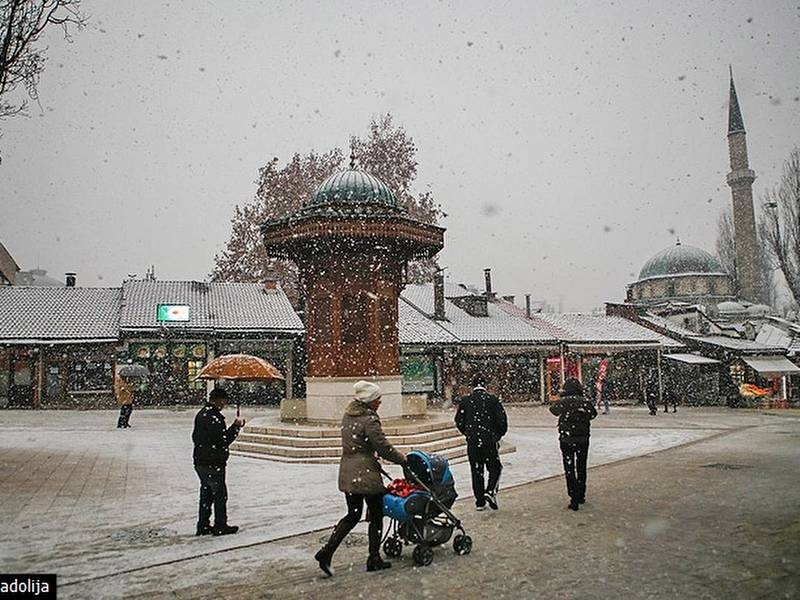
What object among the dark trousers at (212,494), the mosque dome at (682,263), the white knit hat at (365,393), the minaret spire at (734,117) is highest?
the minaret spire at (734,117)

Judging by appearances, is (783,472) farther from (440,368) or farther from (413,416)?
(440,368)

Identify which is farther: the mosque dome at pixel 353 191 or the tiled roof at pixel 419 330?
the tiled roof at pixel 419 330

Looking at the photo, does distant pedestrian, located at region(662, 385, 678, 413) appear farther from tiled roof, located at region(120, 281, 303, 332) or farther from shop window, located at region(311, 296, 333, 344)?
shop window, located at region(311, 296, 333, 344)

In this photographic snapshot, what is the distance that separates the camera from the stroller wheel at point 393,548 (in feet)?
21.8

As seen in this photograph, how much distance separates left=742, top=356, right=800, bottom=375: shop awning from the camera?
116ft

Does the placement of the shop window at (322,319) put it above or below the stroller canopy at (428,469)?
above

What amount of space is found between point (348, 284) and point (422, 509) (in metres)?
10.1

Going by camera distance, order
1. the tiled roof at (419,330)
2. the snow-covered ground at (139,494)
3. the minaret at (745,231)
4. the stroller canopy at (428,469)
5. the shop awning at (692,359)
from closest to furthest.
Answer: the stroller canopy at (428,469) < the snow-covered ground at (139,494) < the tiled roof at (419,330) < the shop awning at (692,359) < the minaret at (745,231)

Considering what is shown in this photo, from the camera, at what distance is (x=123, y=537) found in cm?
766

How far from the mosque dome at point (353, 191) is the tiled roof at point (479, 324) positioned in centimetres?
1786

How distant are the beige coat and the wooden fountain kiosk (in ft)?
30.9

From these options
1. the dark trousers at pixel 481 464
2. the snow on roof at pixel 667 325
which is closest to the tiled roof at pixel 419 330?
the snow on roof at pixel 667 325

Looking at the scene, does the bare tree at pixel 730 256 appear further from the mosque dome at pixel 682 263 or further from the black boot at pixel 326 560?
the black boot at pixel 326 560

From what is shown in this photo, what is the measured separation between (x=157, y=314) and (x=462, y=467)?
22.2 m
